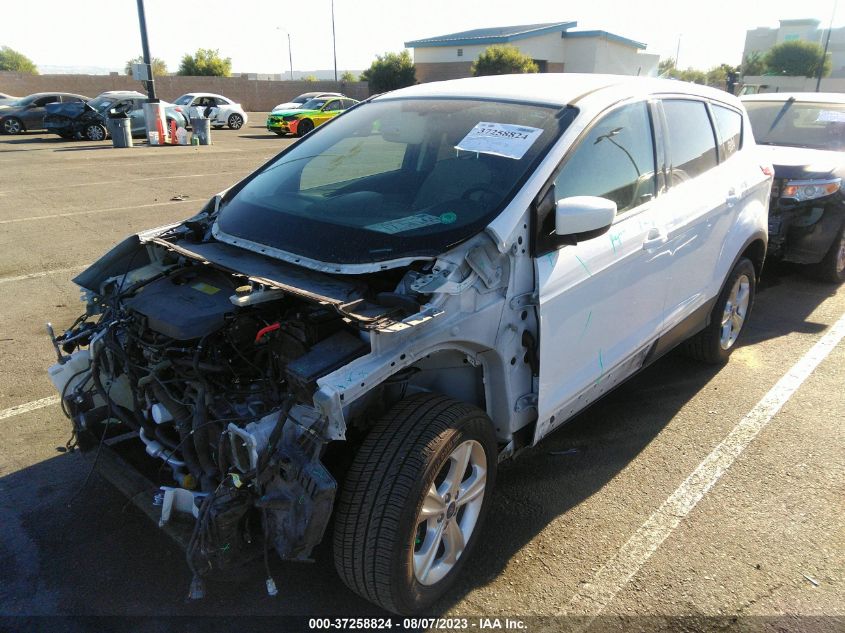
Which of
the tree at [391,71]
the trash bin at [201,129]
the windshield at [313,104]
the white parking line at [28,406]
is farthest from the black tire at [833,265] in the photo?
the tree at [391,71]

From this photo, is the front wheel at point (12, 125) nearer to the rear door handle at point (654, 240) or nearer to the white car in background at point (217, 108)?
the white car in background at point (217, 108)

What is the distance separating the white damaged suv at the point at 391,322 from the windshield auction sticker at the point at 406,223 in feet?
0.06

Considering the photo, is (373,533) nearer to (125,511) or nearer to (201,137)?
(125,511)

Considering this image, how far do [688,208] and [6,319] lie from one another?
17.6 ft

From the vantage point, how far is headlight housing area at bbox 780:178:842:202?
618cm

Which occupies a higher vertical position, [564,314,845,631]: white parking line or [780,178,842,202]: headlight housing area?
[780,178,842,202]: headlight housing area

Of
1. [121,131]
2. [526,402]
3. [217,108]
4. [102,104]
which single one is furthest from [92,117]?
[526,402]

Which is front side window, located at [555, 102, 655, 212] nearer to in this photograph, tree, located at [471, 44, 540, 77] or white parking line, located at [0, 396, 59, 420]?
white parking line, located at [0, 396, 59, 420]

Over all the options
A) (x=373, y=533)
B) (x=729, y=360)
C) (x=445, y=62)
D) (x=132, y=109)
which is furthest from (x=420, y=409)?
(x=445, y=62)

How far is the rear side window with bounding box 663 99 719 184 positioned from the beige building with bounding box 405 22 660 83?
178ft

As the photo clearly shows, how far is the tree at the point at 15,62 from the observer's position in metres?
77.2

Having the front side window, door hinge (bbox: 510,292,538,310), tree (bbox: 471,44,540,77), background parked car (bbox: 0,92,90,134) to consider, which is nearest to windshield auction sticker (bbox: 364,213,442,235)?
door hinge (bbox: 510,292,538,310)

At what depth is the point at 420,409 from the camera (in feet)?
8.36

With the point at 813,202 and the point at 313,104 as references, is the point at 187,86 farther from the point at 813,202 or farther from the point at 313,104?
the point at 813,202
